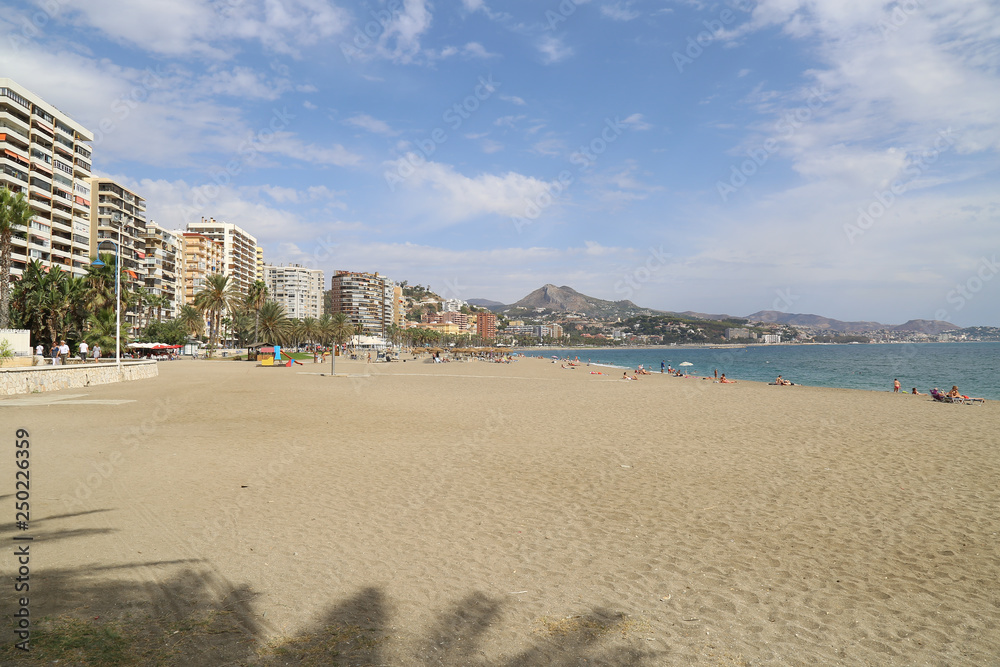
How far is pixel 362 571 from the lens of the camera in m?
5.20

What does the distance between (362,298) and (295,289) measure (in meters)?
21.7

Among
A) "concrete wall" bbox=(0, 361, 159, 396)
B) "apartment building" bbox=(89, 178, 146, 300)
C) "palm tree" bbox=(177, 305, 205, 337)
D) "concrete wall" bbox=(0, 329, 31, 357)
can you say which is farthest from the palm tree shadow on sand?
"palm tree" bbox=(177, 305, 205, 337)

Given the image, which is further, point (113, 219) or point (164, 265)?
point (164, 265)

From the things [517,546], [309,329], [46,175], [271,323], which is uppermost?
[46,175]

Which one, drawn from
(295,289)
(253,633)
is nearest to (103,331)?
(253,633)

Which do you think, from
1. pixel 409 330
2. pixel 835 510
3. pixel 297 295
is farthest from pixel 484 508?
pixel 297 295

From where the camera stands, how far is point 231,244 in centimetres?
12062

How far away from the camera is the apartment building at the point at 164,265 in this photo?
3300 inches

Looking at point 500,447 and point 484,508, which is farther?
point 500,447

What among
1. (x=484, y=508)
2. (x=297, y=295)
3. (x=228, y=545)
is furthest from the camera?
(x=297, y=295)

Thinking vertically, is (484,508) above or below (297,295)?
below

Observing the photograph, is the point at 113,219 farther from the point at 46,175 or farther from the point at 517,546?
the point at 517,546

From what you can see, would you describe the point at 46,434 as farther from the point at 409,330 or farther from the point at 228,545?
the point at 409,330

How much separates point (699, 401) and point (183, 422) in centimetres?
1787
